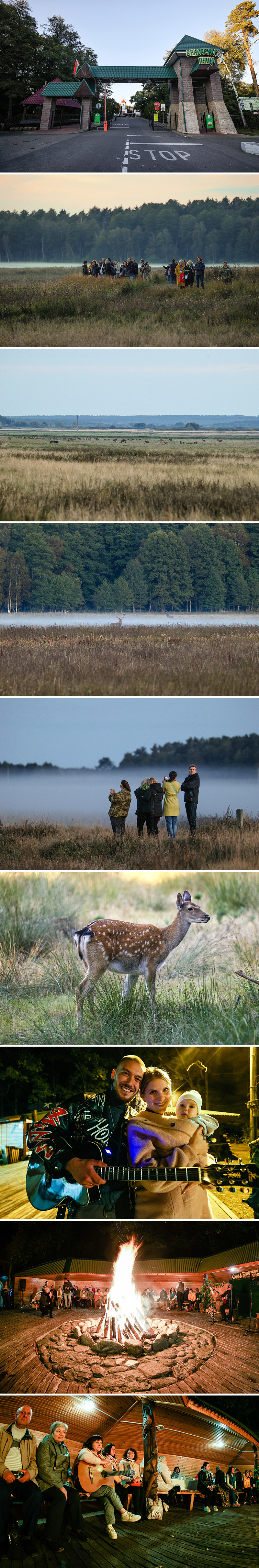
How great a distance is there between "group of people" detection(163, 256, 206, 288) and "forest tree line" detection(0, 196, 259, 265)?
0.11 meters

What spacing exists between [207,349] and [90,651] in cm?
368

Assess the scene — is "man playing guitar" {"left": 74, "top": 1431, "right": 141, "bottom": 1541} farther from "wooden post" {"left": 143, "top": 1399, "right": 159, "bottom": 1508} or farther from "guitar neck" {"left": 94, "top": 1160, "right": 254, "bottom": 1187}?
"guitar neck" {"left": 94, "top": 1160, "right": 254, "bottom": 1187}

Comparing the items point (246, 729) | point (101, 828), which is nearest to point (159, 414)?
point (246, 729)

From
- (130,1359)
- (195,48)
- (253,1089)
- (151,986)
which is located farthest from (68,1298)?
(195,48)

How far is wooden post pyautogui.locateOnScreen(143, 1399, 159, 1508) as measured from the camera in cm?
973

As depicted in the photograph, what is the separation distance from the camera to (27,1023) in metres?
10.7

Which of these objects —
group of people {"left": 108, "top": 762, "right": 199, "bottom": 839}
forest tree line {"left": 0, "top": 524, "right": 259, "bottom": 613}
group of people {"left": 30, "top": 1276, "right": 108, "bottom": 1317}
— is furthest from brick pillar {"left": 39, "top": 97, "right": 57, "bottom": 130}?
group of people {"left": 30, "top": 1276, "right": 108, "bottom": 1317}

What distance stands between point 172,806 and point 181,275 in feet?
20.1

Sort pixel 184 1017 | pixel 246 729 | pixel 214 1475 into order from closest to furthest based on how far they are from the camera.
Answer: pixel 214 1475
pixel 184 1017
pixel 246 729

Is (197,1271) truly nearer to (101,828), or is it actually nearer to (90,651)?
(101,828)

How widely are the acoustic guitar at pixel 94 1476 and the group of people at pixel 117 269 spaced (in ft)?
40.7

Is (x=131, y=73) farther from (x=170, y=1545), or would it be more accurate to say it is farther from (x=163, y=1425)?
(x=170, y=1545)

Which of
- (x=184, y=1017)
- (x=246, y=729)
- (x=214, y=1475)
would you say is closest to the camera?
(x=214, y=1475)

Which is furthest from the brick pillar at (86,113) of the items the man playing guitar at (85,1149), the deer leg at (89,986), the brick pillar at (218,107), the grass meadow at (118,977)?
the man playing guitar at (85,1149)
